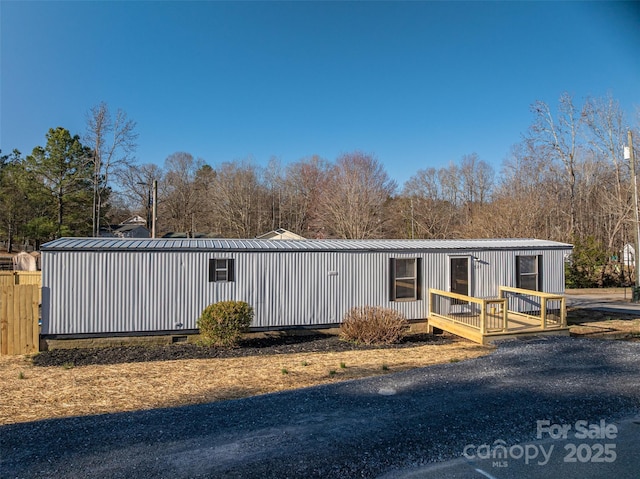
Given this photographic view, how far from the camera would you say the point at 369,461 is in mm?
3684

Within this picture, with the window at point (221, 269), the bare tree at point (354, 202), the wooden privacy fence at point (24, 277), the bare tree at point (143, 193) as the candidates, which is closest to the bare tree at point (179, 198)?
the bare tree at point (143, 193)

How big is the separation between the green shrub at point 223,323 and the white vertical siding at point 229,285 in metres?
0.76

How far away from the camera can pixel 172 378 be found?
275 inches

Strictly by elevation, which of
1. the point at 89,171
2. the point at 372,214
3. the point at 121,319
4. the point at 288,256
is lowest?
the point at 121,319

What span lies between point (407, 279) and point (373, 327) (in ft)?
7.34

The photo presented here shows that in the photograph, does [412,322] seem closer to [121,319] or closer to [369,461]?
[121,319]

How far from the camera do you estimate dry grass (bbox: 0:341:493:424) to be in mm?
5699

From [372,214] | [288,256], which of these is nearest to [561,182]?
[372,214]

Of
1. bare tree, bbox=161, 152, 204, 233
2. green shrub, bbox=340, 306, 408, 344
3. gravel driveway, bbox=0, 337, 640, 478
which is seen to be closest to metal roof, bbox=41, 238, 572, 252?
green shrub, bbox=340, 306, 408, 344

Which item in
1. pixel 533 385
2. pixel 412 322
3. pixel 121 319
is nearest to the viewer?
pixel 533 385

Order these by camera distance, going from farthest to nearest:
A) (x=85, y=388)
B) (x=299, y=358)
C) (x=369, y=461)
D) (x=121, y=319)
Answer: (x=121, y=319) < (x=299, y=358) < (x=85, y=388) < (x=369, y=461)

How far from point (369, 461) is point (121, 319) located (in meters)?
7.64

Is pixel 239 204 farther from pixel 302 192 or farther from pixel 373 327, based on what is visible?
pixel 373 327

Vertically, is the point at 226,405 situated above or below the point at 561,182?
below
